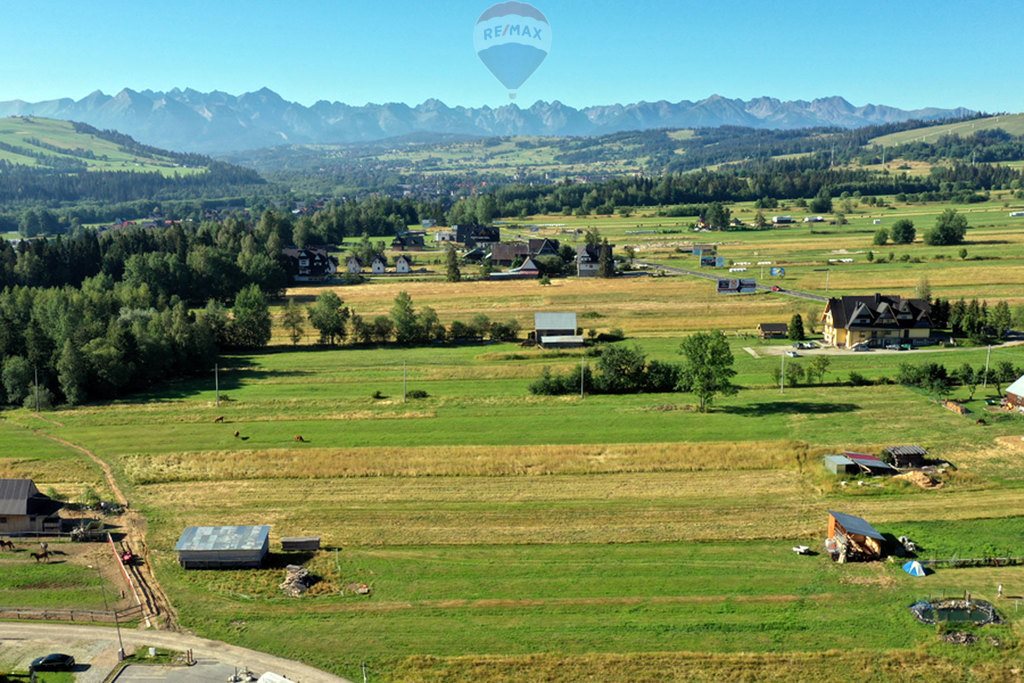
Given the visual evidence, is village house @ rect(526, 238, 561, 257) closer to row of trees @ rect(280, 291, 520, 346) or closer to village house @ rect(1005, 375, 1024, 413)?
row of trees @ rect(280, 291, 520, 346)

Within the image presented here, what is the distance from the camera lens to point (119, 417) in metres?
52.9


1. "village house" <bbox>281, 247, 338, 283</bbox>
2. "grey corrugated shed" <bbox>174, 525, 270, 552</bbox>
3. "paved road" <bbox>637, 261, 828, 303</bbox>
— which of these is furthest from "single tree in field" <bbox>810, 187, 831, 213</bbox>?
"grey corrugated shed" <bbox>174, 525, 270, 552</bbox>

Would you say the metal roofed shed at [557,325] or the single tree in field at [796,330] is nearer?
the metal roofed shed at [557,325]

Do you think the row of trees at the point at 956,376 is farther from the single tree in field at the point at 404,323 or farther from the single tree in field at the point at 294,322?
the single tree in field at the point at 294,322

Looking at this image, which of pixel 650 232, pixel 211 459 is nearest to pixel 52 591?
pixel 211 459

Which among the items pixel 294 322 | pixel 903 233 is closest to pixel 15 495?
pixel 294 322

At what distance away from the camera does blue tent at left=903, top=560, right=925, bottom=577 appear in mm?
31203

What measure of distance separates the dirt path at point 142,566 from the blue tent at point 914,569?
82.8 feet

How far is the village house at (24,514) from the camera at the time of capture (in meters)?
36.1

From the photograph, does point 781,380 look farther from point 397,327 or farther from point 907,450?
point 397,327

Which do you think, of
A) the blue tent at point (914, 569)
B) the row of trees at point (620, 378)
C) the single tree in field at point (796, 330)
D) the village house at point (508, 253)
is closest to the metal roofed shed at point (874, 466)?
the blue tent at point (914, 569)

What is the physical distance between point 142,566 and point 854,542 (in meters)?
26.6

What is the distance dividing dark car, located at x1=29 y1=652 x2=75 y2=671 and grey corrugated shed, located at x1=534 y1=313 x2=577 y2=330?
1839 inches

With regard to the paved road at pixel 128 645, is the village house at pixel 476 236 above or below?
above
